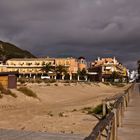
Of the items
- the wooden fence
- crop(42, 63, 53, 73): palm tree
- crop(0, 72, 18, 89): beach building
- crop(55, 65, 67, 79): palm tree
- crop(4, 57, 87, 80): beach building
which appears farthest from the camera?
crop(4, 57, 87, 80): beach building

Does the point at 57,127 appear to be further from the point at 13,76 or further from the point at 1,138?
the point at 13,76

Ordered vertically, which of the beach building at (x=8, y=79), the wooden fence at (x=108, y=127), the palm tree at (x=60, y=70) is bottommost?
the wooden fence at (x=108, y=127)

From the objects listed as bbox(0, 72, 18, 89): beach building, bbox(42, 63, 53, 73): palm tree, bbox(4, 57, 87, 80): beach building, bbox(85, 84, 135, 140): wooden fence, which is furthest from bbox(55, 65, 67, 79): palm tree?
bbox(85, 84, 135, 140): wooden fence

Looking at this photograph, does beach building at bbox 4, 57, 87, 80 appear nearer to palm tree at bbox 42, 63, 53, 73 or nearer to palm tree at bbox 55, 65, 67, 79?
palm tree at bbox 42, 63, 53, 73

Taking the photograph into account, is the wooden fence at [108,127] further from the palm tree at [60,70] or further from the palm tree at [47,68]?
the palm tree at [47,68]

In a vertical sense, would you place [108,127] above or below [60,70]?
below

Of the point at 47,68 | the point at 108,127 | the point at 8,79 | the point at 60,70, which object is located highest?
the point at 47,68

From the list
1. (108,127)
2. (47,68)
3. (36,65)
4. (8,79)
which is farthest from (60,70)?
(108,127)

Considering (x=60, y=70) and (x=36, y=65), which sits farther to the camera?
(x=36, y=65)

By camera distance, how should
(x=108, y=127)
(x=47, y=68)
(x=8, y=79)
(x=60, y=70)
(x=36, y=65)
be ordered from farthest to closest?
(x=36, y=65) < (x=47, y=68) < (x=60, y=70) < (x=8, y=79) < (x=108, y=127)

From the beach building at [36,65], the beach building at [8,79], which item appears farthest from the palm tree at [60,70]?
the beach building at [8,79]

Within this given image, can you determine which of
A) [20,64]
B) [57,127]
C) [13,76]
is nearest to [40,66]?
[20,64]

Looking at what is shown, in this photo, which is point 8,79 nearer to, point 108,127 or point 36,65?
point 108,127

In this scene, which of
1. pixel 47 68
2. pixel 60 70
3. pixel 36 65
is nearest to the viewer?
pixel 60 70
